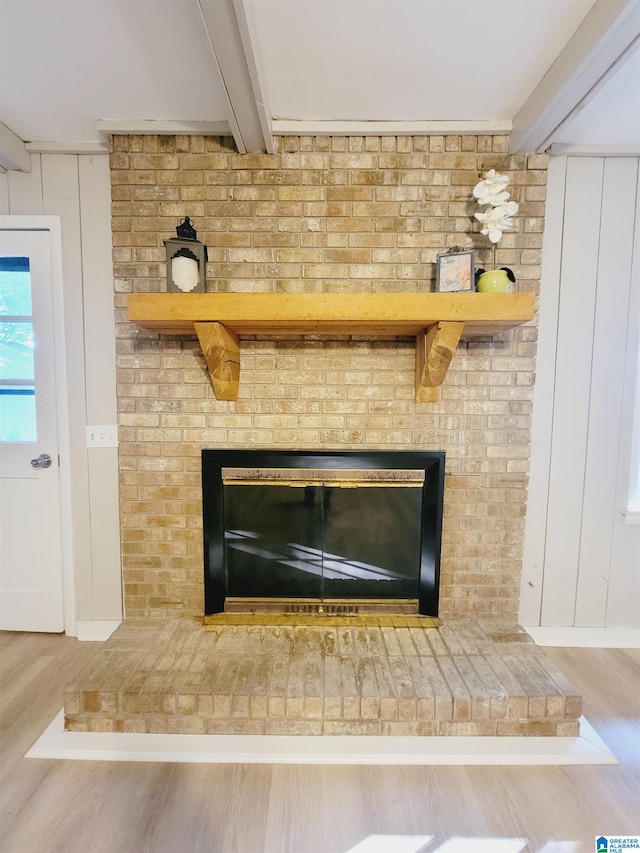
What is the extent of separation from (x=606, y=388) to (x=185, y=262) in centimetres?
197

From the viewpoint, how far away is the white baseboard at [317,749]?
137 centimetres

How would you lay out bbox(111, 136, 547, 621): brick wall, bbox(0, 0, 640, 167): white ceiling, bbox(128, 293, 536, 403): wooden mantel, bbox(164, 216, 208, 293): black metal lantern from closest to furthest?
bbox(0, 0, 640, 167): white ceiling, bbox(128, 293, 536, 403): wooden mantel, bbox(164, 216, 208, 293): black metal lantern, bbox(111, 136, 547, 621): brick wall

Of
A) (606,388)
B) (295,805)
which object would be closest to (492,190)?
(606,388)

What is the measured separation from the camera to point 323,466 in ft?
5.93

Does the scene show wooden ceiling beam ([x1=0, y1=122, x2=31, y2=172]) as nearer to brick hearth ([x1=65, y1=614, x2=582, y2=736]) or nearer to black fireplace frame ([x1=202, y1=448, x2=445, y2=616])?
black fireplace frame ([x1=202, y1=448, x2=445, y2=616])

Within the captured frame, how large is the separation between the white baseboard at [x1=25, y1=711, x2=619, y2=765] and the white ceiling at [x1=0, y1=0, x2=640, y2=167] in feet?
7.35

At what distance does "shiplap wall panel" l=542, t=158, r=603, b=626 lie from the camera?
181cm

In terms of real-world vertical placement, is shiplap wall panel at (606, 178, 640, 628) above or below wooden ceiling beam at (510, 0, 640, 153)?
below

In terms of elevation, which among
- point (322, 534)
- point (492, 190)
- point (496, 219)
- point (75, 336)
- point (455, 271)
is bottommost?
point (322, 534)

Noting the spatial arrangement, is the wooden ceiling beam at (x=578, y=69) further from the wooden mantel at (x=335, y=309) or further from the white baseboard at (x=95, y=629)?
the white baseboard at (x=95, y=629)

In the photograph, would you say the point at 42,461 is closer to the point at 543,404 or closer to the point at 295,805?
the point at 295,805

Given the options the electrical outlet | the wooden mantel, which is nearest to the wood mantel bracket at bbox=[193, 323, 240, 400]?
the wooden mantel

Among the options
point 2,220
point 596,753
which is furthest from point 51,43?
point 596,753

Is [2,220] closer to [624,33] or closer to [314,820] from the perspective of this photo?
[624,33]
